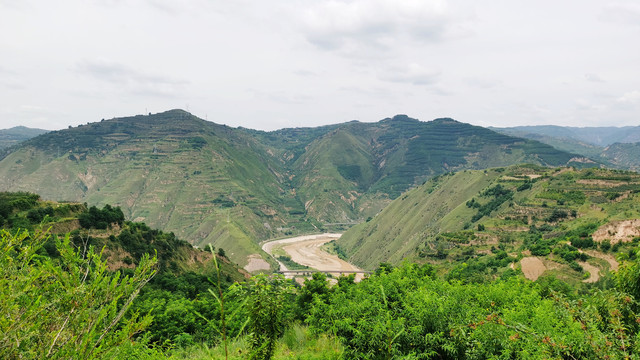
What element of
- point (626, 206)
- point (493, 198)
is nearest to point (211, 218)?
point (493, 198)

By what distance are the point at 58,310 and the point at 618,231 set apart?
88.9 meters

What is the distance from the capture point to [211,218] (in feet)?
619

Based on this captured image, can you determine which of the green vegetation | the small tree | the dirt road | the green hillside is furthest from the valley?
the small tree

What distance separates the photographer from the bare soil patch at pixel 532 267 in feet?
201

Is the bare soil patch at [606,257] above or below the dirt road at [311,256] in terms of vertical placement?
above

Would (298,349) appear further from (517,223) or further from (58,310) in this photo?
(517,223)

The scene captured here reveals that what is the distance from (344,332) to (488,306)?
10.5 meters

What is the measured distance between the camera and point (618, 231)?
215 ft

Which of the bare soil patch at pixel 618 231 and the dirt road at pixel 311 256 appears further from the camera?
the dirt road at pixel 311 256

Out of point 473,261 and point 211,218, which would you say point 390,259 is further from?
point 211,218

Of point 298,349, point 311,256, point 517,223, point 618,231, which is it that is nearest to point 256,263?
point 311,256

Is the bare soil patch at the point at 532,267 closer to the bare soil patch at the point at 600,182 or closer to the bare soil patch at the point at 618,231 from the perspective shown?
the bare soil patch at the point at 618,231

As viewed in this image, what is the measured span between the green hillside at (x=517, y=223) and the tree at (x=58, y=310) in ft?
108

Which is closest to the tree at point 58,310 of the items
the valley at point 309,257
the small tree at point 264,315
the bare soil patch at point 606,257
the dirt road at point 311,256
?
the small tree at point 264,315
